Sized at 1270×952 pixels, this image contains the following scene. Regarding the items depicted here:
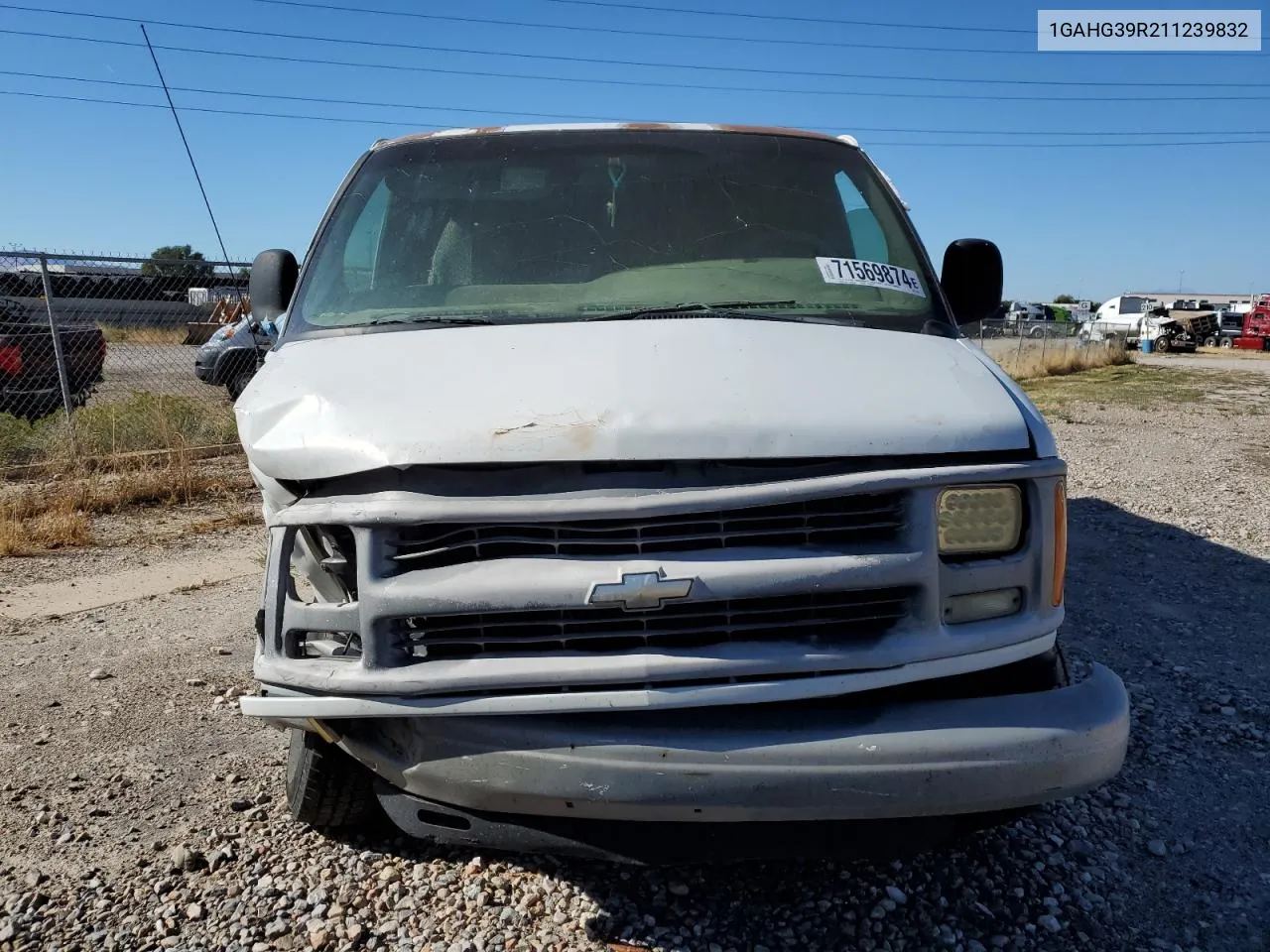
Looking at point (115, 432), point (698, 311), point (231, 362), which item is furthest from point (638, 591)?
point (231, 362)

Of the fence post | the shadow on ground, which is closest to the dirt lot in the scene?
the shadow on ground

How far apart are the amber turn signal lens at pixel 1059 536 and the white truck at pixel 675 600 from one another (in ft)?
0.04

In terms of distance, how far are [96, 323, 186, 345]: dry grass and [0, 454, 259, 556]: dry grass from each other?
8.93 feet

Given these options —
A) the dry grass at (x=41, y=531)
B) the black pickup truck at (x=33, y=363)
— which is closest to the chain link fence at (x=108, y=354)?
the black pickup truck at (x=33, y=363)

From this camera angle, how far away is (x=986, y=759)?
2.15 metres

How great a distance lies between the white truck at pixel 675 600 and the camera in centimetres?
215

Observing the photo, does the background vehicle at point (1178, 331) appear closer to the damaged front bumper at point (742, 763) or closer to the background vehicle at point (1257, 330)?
the background vehicle at point (1257, 330)

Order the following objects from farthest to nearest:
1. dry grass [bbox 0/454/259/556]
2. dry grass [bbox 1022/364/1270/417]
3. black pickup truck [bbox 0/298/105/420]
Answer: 1. dry grass [bbox 1022/364/1270/417]
2. black pickup truck [bbox 0/298/105/420]
3. dry grass [bbox 0/454/259/556]

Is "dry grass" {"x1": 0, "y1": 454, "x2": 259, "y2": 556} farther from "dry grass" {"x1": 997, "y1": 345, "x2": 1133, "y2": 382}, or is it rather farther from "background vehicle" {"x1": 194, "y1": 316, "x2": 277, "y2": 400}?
"dry grass" {"x1": 997, "y1": 345, "x2": 1133, "y2": 382}

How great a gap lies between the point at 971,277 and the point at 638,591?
2347 mm

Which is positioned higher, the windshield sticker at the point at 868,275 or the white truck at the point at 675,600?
the windshield sticker at the point at 868,275

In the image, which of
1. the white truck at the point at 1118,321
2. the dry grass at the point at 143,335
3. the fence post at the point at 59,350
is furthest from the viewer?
the white truck at the point at 1118,321

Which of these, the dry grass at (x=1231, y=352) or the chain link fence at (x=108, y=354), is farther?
the dry grass at (x=1231, y=352)

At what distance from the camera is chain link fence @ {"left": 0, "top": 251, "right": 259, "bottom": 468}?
338 inches
